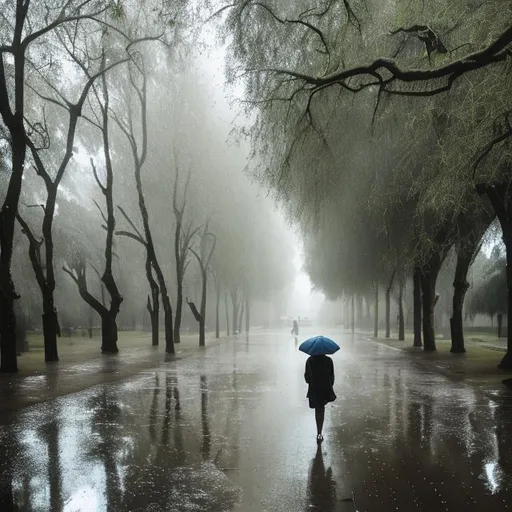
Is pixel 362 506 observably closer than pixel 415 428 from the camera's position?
Yes

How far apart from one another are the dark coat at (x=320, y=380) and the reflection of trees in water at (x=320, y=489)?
1.14m

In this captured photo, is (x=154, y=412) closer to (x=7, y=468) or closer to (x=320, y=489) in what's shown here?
(x=7, y=468)

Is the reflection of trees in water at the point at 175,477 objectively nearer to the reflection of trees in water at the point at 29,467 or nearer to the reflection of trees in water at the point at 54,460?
the reflection of trees in water at the point at 54,460

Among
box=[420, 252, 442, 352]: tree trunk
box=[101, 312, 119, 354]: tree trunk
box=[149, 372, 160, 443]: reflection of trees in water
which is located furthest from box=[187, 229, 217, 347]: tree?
box=[149, 372, 160, 443]: reflection of trees in water

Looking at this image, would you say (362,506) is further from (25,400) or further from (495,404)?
(25,400)

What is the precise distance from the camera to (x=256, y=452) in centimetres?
737

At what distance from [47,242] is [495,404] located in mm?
16310

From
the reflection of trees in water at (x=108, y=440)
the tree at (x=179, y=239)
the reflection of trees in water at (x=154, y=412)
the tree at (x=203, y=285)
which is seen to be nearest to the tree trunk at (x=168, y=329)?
the tree at (x=179, y=239)

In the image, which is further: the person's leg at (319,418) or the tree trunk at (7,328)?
the tree trunk at (7,328)

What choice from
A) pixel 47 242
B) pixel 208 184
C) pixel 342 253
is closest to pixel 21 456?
pixel 47 242

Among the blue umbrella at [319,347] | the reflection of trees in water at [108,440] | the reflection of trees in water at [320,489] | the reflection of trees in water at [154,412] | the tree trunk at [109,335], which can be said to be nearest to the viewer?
the reflection of trees in water at [320,489]

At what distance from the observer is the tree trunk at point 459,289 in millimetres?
21766

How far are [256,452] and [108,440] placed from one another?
209cm

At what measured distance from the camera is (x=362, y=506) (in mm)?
5195
